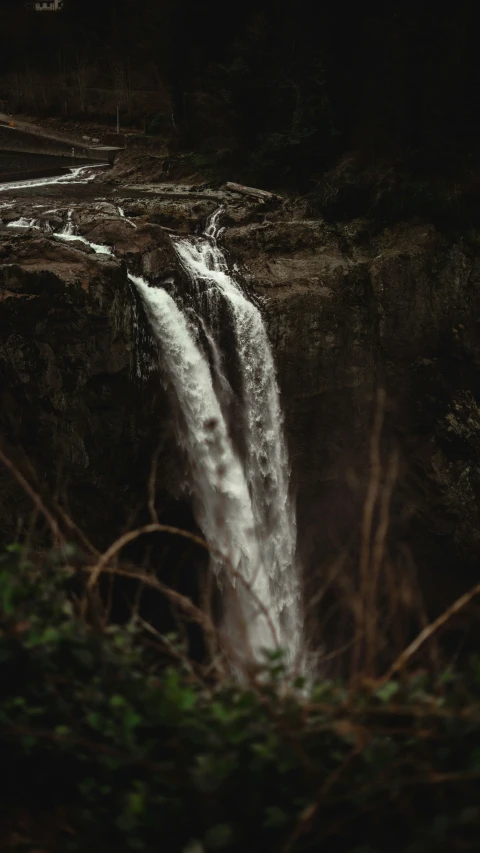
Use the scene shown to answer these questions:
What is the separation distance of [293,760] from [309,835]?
39 cm

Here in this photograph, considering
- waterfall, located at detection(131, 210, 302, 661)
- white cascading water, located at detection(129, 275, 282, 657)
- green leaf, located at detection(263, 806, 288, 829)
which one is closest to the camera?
green leaf, located at detection(263, 806, 288, 829)

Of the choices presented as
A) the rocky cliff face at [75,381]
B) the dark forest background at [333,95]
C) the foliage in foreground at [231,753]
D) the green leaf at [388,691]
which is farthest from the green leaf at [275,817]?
the dark forest background at [333,95]

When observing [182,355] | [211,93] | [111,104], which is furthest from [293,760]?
[111,104]

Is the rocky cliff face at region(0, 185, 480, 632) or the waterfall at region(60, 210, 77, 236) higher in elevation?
the waterfall at region(60, 210, 77, 236)

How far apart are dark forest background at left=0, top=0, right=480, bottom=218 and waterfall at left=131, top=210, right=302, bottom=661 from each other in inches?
171

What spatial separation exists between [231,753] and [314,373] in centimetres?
1093

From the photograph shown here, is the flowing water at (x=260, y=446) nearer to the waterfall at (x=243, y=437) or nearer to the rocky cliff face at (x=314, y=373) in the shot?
the waterfall at (x=243, y=437)

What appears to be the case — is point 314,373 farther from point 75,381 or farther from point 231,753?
point 231,753

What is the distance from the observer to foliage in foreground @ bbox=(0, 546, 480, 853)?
355 centimetres

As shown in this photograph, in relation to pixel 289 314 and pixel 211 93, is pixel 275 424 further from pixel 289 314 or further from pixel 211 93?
pixel 211 93

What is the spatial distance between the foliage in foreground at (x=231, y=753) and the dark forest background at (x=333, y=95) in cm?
1346

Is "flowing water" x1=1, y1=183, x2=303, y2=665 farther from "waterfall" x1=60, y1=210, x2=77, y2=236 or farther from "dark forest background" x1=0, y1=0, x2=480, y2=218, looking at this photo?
"dark forest background" x1=0, y1=0, x2=480, y2=218

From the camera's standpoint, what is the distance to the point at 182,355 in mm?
12242

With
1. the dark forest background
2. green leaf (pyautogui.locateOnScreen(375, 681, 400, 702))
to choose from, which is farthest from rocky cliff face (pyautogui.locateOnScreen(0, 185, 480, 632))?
green leaf (pyautogui.locateOnScreen(375, 681, 400, 702))
